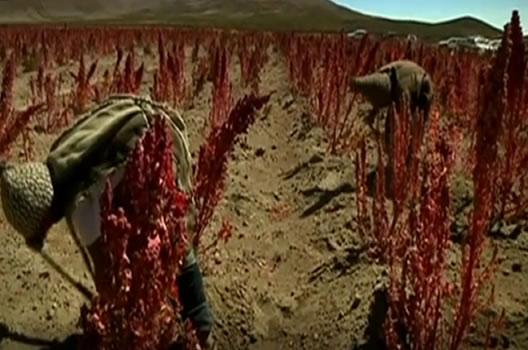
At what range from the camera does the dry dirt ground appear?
13.0ft

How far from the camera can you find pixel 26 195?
10.2 feet

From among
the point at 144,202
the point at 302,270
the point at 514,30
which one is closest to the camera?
Result: the point at 144,202

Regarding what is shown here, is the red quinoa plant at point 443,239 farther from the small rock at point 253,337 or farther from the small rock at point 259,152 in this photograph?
the small rock at point 259,152

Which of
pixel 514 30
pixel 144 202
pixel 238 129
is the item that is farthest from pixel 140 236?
pixel 514 30

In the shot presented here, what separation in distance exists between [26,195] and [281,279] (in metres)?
2.08

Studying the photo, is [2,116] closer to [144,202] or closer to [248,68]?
[144,202]

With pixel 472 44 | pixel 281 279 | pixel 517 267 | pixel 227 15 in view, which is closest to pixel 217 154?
pixel 281 279

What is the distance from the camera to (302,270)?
16.3 ft

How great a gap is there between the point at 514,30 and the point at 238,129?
1262 mm

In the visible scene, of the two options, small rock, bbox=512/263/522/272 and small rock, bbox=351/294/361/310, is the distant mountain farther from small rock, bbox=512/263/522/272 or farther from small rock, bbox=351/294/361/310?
small rock, bbox=351/294/361/310

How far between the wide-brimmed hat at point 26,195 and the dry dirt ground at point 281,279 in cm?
86

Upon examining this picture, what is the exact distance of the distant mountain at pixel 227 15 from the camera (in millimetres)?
74375

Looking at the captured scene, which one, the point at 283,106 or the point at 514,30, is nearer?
the point at 514,30

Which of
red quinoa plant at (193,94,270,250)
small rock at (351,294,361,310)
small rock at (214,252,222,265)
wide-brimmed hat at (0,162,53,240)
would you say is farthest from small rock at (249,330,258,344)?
wide-brimmed hat at (0,162,53,240)
